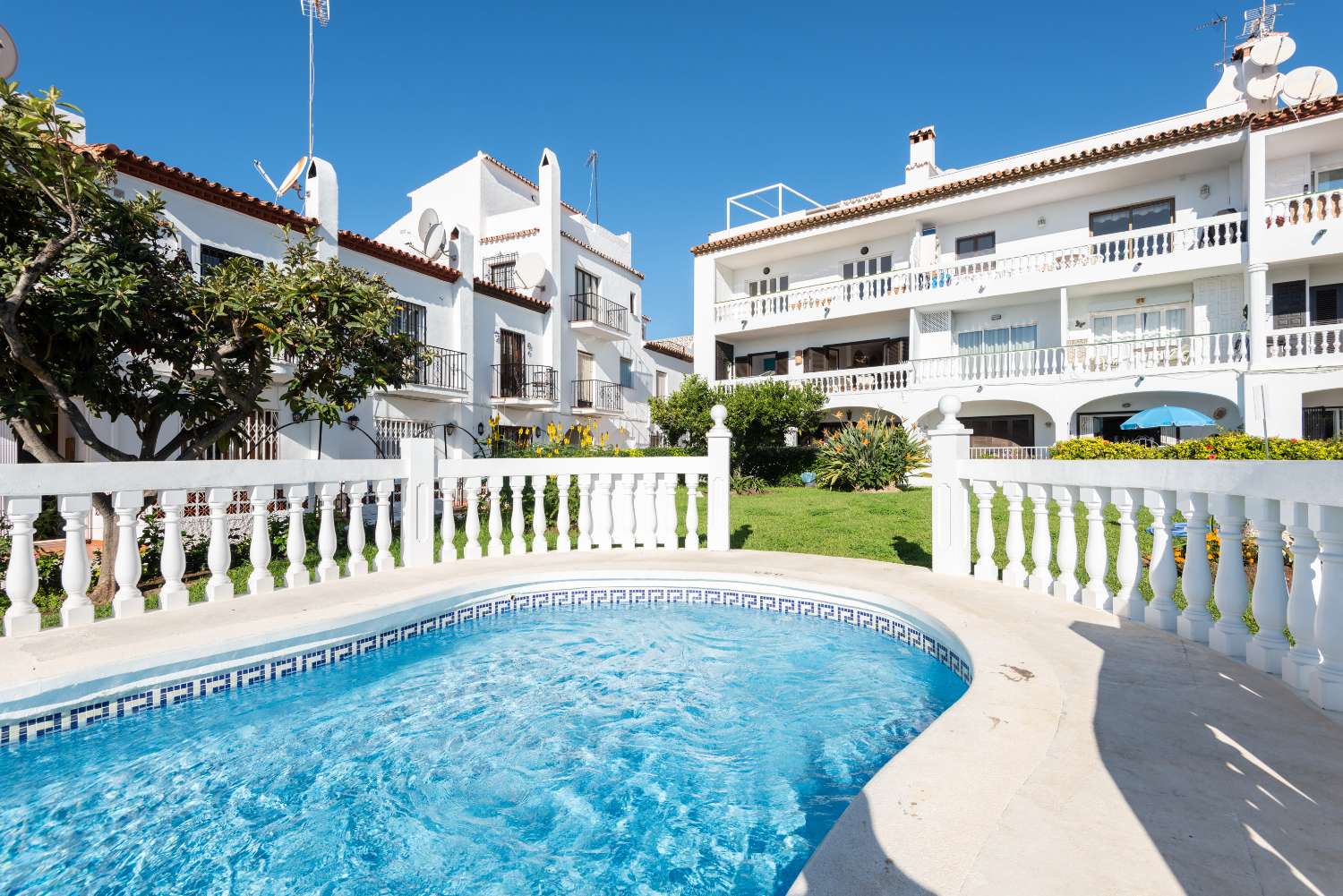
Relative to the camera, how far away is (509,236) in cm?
2220

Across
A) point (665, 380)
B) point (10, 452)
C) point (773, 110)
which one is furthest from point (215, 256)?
point (665, 380)

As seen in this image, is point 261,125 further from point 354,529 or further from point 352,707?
point 352,707

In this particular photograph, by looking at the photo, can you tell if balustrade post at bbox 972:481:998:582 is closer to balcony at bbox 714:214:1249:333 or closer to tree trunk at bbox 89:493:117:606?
tree trunk at bbox 89:493:117:606

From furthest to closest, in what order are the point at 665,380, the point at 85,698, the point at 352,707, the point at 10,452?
the point at 665,380
the point at 10,452
the point at 352,707
the point at 85,698

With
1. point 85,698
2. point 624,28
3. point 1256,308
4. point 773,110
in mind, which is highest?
point 624,28

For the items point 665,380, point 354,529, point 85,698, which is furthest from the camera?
point 665,380

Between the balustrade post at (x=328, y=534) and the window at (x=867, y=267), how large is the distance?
62.4 feet

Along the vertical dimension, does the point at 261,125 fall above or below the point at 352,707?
above

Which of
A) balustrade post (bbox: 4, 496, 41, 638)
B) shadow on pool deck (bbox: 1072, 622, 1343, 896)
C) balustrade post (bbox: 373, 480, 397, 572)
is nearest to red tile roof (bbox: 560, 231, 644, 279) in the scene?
balustrade post (bbox: 373, 480, 397, 572)

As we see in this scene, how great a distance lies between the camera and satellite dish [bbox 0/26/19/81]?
801cm

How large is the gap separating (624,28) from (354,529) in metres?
16.4

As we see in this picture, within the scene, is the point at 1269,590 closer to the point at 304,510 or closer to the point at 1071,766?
the point at 1071,766

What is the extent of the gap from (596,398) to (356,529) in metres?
18.9

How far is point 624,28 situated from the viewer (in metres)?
16.4
